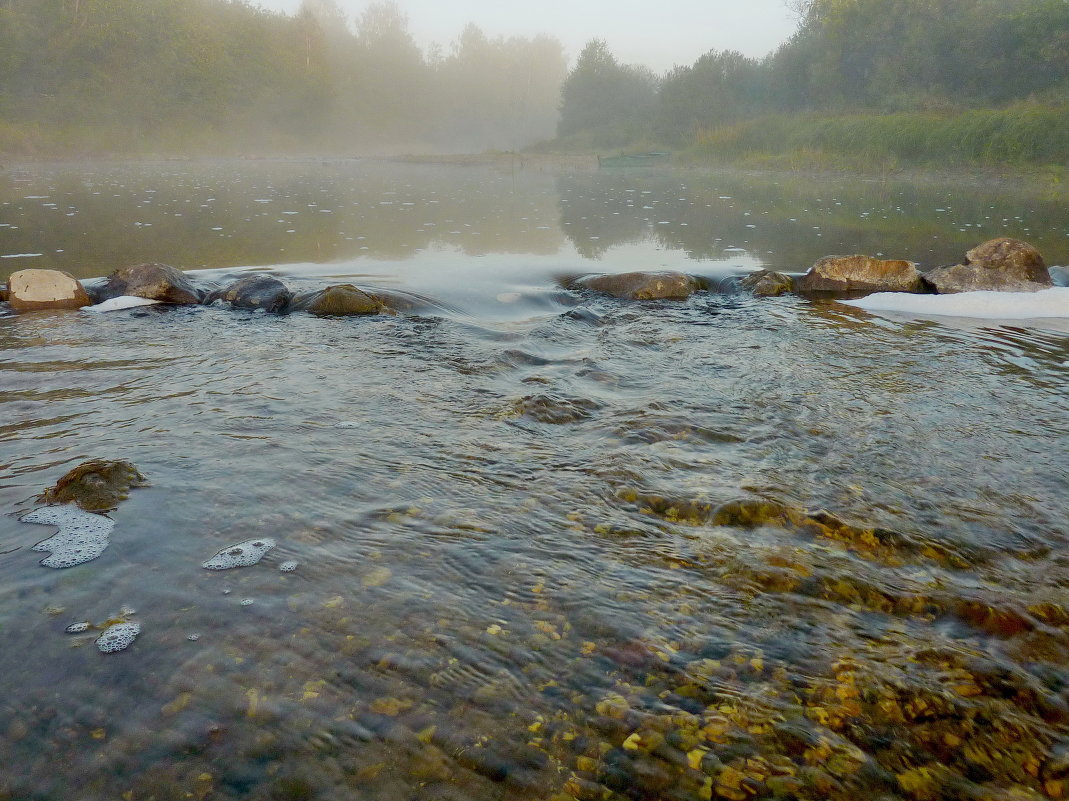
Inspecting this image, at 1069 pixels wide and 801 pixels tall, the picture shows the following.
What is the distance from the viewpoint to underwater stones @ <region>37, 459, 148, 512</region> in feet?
10.1

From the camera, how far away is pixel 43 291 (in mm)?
7051

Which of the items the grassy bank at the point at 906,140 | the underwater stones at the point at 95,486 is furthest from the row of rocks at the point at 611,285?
the grassy bank at the point at 906,140

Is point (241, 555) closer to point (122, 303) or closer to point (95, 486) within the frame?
point (95, 486)

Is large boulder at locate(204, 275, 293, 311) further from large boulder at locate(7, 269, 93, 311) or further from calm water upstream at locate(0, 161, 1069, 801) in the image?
large boulder at locate(7, 269, 93, 311)

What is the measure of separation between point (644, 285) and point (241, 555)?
20.6 ft

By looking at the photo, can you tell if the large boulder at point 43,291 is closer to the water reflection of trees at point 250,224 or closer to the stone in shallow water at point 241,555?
the water reflection of trees at point 250,224

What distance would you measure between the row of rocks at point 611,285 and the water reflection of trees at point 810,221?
1355 millimetres

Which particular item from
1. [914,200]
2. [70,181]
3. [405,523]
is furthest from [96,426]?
[70,181]

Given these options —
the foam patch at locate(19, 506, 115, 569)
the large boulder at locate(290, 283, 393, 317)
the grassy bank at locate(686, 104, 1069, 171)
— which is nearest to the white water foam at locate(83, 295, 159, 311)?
the large boulder at locate(290, 283, 393, 317)

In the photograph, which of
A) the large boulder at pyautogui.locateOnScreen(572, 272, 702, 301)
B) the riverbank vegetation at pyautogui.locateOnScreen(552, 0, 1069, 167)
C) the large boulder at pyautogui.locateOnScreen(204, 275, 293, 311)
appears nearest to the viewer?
the large boulder at pyautogui.locateOnScreen(204, 275, 293, 311)

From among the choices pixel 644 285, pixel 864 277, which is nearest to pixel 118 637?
pixel 644 285

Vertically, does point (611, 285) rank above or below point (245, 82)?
below

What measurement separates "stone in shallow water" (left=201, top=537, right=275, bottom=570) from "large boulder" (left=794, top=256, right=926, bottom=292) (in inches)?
298

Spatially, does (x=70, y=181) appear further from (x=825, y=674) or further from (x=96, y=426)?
(x=825, y=674)
